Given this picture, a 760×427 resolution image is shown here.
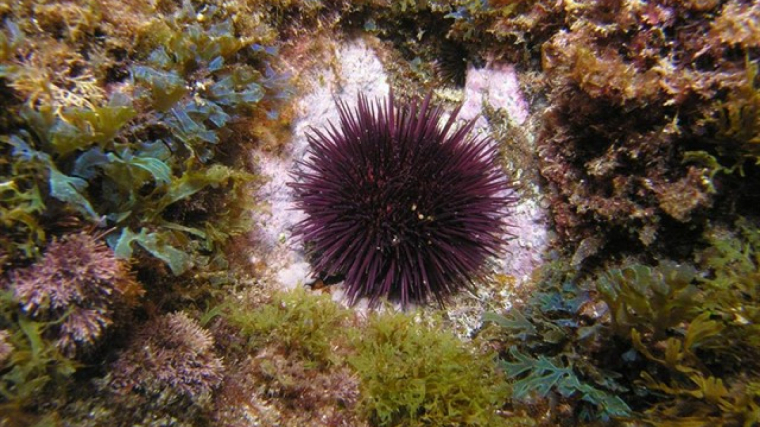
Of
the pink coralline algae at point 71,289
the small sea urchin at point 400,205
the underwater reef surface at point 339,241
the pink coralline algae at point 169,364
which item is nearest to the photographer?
the pink coralline algae at point 71,289

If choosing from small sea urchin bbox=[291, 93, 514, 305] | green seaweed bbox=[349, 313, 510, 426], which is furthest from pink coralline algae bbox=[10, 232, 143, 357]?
green seaweed bbox=[349, 313, 510, 426]

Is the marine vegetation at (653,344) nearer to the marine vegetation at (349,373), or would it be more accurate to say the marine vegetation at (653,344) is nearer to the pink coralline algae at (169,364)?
the marine vegetation at (349,373)

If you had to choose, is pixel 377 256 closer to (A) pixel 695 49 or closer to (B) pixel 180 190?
(B) pixel 180 190

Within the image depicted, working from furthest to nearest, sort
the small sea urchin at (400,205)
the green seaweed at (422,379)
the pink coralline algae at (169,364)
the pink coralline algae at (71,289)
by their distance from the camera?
1. the small sea urchin at (400,205)
2. the green seaweed at (422,379)
3. the pink coralline algae at (169,364)
4. the pink coralline algae at (71,289)

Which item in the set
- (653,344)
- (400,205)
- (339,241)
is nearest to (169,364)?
(339,241)

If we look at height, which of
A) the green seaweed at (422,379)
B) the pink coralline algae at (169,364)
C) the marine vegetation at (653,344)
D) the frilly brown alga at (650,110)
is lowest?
the pink coralline algae at (169,364)

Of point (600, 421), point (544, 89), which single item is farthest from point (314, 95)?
point (600, 421)

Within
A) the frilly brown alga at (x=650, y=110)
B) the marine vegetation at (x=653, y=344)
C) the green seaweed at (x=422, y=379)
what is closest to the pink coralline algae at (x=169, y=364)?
the green seaweed at (x=422, y=379)
